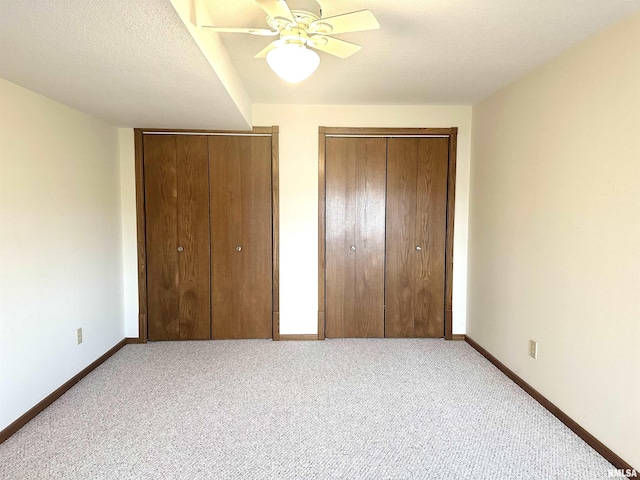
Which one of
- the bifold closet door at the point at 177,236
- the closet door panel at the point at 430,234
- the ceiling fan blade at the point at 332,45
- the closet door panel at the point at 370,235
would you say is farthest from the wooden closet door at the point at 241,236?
the ceiling fan blade at the point at 332,45

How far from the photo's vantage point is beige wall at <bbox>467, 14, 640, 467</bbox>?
1.86 metres

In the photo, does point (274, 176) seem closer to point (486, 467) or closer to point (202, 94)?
point (202, 94)

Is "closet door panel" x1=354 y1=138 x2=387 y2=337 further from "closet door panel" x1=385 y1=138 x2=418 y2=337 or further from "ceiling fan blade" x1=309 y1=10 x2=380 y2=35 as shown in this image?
"ceiling fan blade" x1=309 y1=10 x2=380 y2=35

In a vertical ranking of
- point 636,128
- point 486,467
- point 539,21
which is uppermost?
point 539,21

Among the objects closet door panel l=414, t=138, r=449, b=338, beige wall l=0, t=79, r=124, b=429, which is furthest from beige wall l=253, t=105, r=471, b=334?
beige wall l=0, t=79, r=124, b=429

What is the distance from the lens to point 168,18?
1454 millimetres

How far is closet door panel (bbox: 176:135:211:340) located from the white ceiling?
0.54m

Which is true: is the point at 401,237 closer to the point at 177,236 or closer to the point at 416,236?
the point at 416,236

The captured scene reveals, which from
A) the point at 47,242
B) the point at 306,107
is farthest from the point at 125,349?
the point at 306,107

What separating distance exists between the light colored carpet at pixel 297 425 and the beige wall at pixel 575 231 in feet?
1.02

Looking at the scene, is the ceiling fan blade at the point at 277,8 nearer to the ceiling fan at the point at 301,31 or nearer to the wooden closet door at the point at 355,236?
the ceiling fan at the point at 301,31

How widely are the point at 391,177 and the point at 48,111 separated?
110 inches

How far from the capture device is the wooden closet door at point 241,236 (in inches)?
145

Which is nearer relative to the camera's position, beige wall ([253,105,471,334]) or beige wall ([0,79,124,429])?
beige wall ([0,79,124,429])
